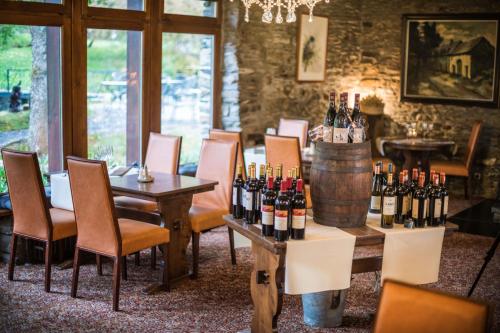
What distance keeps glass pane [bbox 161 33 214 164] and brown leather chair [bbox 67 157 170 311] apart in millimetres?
2710

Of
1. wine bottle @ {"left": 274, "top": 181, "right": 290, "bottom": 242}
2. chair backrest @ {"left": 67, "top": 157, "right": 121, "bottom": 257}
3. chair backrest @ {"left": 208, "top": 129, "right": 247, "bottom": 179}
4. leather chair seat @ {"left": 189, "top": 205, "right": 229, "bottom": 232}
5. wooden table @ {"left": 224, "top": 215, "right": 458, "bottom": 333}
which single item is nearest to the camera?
wine bottle @ {"left": 274, "top": 181, "right": 290, "bottom": 242}

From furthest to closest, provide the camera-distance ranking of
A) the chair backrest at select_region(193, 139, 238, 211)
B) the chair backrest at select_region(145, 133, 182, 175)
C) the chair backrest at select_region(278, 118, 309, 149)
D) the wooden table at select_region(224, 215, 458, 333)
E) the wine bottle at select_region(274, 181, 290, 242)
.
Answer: the chair backrest at select_region(278, 118, 309, 149), the chair backrest at select_region(145, 133, 182, 175), the chair backrest at select_region(193, 139, 238, 211), the wooden table at select_region(224, 215, 458, 333), the wine bottle at select_region(274, 181, 290, 242)

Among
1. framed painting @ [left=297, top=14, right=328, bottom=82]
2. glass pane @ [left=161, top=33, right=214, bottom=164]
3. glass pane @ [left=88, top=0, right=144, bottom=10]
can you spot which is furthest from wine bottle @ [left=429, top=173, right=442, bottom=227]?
framed painting @ [left=297, top=14, right=328, bottom=82]

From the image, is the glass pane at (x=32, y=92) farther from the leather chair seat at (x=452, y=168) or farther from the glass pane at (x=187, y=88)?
the leather chair seat at (x=452, y=168)

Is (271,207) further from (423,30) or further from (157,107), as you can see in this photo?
(423,30)

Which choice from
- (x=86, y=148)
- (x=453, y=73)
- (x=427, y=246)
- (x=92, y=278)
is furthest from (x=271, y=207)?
(x=453, y=73)

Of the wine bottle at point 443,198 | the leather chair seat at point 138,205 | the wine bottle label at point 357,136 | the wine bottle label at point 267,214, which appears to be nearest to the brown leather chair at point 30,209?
the leather chair seat at point 138,205

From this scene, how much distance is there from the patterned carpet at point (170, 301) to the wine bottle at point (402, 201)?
0.77 m

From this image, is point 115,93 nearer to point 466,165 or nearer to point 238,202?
point 238,202

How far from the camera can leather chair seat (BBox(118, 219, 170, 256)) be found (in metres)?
4.43

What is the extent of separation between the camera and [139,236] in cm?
450

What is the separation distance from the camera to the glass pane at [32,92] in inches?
221

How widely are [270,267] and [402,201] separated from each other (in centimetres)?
84

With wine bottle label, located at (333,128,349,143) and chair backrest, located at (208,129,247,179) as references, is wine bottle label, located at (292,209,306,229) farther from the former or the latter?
chair backrest, located at (208,129,247,179)
